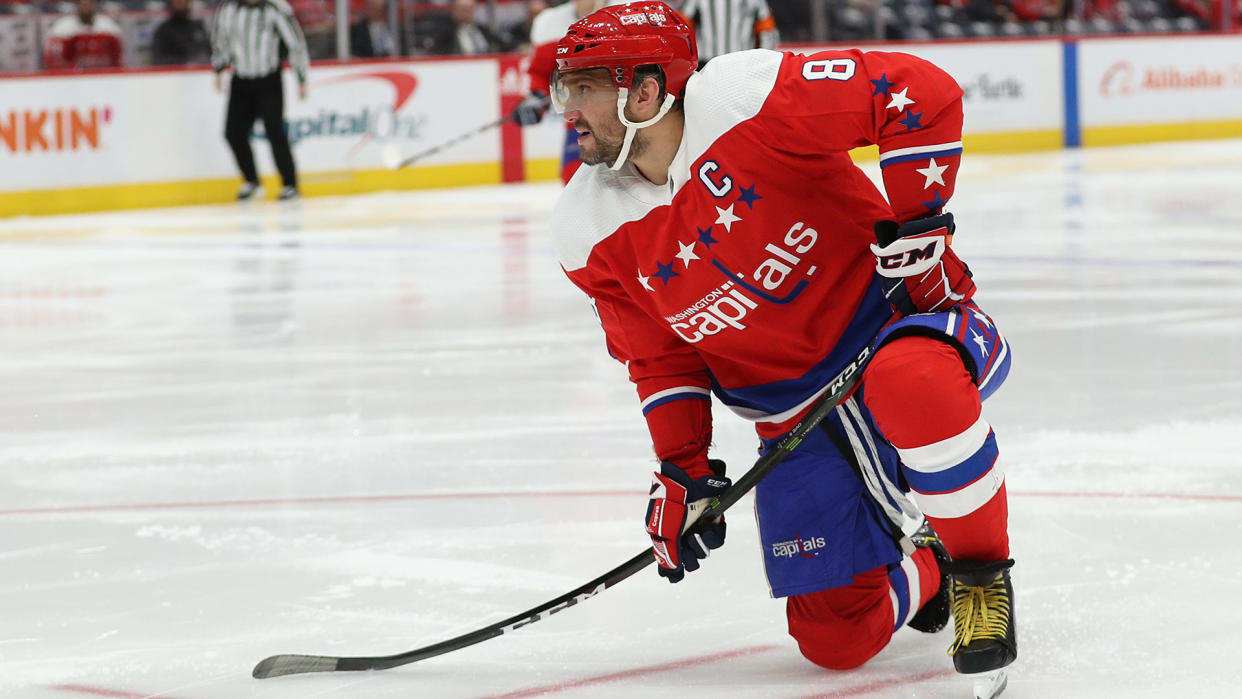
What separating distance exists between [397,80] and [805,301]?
894 cm

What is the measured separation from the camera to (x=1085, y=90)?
13062 mm

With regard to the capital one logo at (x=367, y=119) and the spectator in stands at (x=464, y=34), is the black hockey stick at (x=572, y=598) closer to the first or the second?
the capital one logo at (x=367, y=119)

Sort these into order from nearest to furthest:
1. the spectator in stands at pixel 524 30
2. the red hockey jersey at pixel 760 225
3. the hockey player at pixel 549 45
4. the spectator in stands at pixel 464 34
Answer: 1. the red hockey jersey at pixel 760 225
2. the hockey player at pixel 549 45
3. the spectator in stands at pixel 464 34
4. the spectator in stands at pixel 524 30

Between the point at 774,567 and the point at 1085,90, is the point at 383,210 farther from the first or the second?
the point at 774,567

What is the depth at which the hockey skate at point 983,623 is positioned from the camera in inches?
74.2

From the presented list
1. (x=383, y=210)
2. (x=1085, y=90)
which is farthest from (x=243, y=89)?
(x=1085, y=90)

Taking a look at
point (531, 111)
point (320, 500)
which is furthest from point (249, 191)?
point (320, 500)

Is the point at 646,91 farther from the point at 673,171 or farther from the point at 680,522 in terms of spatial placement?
the point at 680,522

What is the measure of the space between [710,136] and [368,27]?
913 centimetres

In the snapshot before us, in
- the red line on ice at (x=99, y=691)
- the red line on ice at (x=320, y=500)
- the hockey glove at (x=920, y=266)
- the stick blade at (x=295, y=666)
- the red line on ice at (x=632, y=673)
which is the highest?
the hockey glove at (x=920, y=266)

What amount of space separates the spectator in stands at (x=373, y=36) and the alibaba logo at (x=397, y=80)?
0.16 meters

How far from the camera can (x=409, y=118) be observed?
10.8m

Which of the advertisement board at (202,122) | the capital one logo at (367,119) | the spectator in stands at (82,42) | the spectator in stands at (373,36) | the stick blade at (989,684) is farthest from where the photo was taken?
the spectator in stands at (373,36)

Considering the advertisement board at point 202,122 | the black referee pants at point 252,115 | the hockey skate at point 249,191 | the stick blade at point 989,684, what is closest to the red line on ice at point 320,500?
the stick blade at point 989,684
